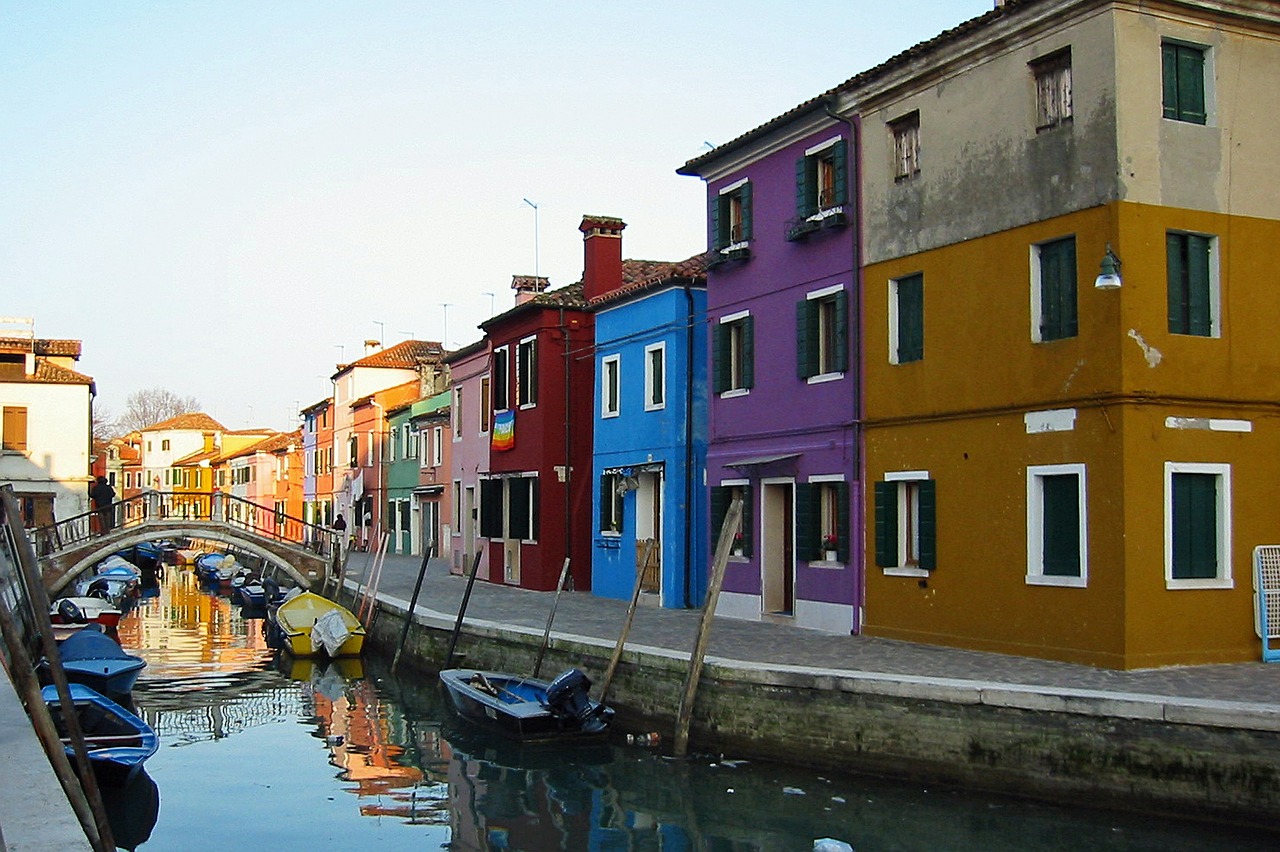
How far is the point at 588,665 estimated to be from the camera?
1778 cm

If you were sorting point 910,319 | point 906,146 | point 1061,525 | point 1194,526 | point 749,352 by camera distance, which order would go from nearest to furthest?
1. point 1194,526
2. point 1061,525
3. point 910,319
4. point 906,146
5. point 749,352

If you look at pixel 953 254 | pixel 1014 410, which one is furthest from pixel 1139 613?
pixel 953 254

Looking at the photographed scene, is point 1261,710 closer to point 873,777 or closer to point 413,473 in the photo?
point 873,777

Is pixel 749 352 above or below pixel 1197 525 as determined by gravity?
above

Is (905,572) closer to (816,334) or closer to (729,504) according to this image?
(816,334)

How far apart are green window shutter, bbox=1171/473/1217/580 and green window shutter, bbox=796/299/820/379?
646 cm

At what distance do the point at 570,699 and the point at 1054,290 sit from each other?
310 inches

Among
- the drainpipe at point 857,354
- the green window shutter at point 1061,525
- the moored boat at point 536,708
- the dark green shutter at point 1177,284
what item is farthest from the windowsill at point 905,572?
the dark green shutter at point 1177,284

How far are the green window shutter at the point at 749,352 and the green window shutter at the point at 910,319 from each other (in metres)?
3.81

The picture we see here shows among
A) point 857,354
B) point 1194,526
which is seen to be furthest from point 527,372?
point 1194,526

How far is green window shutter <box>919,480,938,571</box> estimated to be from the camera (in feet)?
55.7

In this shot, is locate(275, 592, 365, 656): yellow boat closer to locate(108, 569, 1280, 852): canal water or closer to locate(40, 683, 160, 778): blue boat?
locate(108, 569, 1280, 852): canal water

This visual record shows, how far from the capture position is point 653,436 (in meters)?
24.9

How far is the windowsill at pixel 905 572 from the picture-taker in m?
17.2
